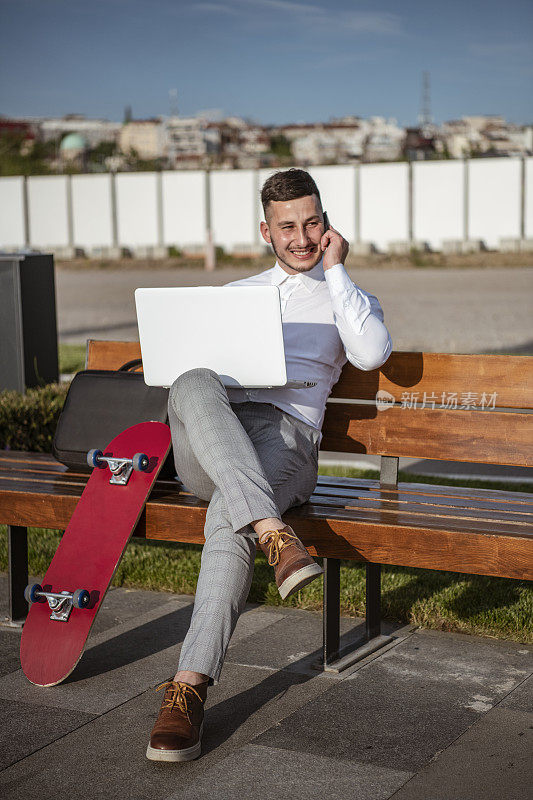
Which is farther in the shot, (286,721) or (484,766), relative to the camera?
(286,721)

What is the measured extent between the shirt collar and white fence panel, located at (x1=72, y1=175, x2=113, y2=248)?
1778 inches

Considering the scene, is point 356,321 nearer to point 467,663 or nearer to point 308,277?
point 308,277

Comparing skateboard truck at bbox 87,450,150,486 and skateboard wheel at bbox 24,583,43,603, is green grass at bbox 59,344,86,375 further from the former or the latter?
skateboard wheel at bbox 24,583,43,603

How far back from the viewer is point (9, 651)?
3447 millimetres

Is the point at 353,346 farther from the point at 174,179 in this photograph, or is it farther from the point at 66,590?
the point at 174,179

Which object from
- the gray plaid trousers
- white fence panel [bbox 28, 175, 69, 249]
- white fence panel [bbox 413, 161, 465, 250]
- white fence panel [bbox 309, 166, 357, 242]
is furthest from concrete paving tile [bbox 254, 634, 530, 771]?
white fence panel [bbox 28, 175, 69, 249]

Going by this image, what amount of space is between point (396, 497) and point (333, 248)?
0.82 meters

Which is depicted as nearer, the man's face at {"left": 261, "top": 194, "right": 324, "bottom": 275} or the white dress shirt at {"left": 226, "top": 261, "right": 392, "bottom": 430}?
the white dress shirt at {"left": 226, "top": 261, "right": 392, "bottom": 430}

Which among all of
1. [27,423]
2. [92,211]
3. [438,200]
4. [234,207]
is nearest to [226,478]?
[27,423]

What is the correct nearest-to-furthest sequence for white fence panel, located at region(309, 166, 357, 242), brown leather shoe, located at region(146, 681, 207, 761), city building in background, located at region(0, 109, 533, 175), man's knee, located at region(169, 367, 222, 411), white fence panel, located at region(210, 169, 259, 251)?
1. brown leather shoe, located at region(146, 681, 207, 761)
2. man's knee, located at region(169, 367, 222, 411)
3. white fence panel, located at region(309, 166, 357, 242)
4. white fence panel, located at region(210, 169, 259, 251)
5. city building in background, located at region(0, 109, 533, 175)

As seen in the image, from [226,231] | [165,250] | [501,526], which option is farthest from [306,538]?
[226,231]

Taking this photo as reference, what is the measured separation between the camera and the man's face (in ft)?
11.4

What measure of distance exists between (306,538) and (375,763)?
697 mm

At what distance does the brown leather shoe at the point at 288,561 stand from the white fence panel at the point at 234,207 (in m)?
42.7
